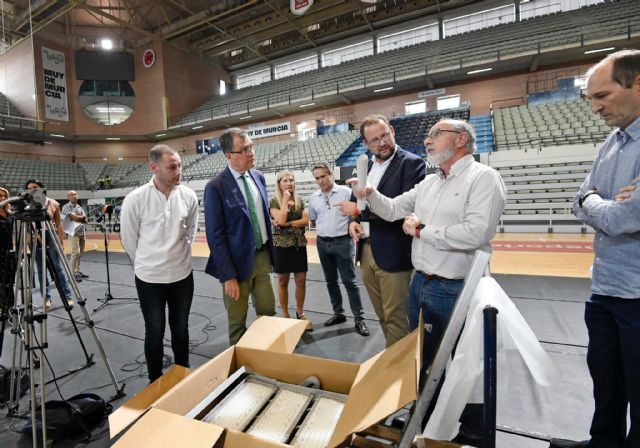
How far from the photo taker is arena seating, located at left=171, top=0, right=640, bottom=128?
11.7m

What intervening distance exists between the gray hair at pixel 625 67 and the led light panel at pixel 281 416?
1.59 metres

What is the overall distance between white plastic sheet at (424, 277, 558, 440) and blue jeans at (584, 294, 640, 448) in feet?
2.25

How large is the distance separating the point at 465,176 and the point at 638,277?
2.42ft

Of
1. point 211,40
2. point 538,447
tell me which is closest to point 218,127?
point 211,40

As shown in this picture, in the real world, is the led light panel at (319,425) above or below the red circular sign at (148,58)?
below

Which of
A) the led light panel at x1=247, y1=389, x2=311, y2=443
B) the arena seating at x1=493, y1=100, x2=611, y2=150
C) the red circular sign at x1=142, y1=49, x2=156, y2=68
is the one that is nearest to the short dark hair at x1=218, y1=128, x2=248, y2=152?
the led light panel at x1=247, y1=389, x2=311, y2=443

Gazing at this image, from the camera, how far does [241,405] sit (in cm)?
Result: 125

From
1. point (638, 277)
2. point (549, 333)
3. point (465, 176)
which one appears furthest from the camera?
point (549, 333)

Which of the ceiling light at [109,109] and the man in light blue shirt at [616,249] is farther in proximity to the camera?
the ceiling light at [109,109]

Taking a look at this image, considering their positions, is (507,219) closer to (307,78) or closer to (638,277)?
(638,277)

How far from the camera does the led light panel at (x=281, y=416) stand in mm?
1118

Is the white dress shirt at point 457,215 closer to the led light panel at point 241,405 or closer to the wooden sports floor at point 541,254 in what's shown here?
the led light panel at point 241,405

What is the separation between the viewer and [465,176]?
1.59 metres

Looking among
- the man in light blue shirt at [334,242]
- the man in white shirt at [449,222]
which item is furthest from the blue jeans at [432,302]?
the man in light blue shirt at [334,242]
